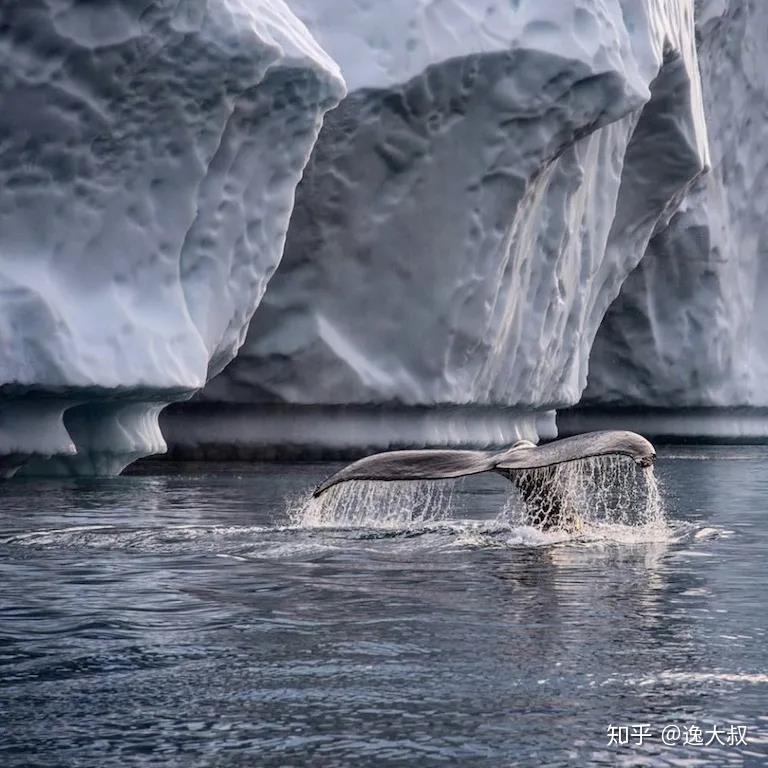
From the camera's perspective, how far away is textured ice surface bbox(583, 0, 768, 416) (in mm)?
29156

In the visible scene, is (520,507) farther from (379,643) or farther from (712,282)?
(712,282)

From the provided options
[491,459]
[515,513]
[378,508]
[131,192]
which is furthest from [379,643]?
[131,192]

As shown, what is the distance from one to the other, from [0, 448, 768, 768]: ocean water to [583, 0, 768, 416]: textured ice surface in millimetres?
18520

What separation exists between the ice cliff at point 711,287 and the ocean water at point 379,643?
60.8 ft

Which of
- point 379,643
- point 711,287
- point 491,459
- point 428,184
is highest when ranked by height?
point 428,184

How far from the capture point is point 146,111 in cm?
1366

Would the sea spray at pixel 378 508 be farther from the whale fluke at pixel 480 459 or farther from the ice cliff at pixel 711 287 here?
the ice cliff at pixel 711 287

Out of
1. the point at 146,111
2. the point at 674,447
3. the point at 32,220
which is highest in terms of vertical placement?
the point at 146,111

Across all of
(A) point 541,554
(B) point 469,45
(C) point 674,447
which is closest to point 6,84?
(A) point 541,554

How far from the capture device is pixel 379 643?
557 centimetres

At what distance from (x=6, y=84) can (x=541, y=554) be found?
6.00 meters

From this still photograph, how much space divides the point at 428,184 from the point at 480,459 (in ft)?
38.6

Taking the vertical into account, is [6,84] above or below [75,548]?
above

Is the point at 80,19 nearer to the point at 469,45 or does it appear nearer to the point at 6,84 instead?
the point at 6,84
